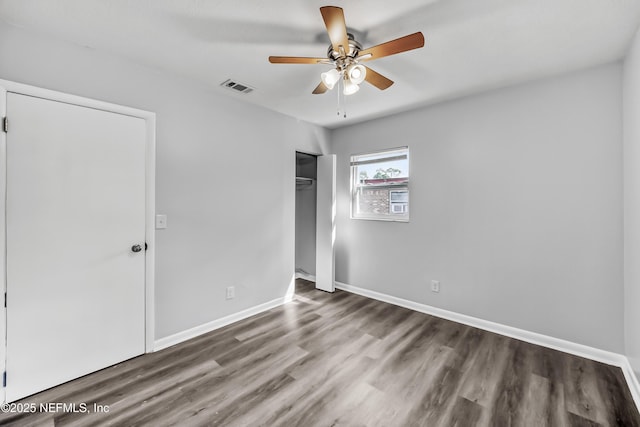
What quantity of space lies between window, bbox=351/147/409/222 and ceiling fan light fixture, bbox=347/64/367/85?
1796 millimetres

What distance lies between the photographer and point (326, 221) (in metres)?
4.11

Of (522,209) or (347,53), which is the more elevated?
(347,53)

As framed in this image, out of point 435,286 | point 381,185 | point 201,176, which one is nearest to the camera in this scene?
point 201,176

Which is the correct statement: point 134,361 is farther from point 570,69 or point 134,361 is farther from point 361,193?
point 570,69

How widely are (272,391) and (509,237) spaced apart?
8.47 ft

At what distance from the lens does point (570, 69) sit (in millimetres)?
2357

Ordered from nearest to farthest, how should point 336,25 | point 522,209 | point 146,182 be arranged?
point 336,25 → point 146,182 → point 522,209

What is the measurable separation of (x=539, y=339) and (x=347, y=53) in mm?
3027

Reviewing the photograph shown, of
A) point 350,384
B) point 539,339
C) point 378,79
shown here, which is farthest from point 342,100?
point 539,339

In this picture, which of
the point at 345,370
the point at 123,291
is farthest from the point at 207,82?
the point at 345,370

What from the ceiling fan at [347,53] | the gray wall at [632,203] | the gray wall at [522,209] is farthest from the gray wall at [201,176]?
the gray wall at [632,203]

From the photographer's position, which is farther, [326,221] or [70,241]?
[326,221]

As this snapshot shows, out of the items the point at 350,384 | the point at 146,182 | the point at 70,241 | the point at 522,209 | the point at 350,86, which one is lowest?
the point at 350,384

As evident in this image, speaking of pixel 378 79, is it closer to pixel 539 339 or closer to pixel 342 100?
pixel 342 100
